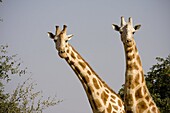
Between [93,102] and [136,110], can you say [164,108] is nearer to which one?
[93,102]

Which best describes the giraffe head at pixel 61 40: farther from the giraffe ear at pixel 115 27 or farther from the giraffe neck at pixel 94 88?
the giraffe ear at pixel 115 27

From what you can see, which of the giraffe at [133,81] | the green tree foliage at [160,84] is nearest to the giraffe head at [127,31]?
the giraffe at [133,81]

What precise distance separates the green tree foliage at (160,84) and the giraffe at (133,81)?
511 inches

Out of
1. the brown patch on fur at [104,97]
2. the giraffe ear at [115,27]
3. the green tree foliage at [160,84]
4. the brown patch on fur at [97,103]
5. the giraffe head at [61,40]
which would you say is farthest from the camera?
the green tree foliage at [160,84]

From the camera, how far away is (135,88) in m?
5.68

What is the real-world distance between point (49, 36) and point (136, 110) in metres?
4.21

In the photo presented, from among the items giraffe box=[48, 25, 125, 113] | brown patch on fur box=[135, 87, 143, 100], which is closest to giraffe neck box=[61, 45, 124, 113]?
giraffe box=[48, 25, 125, 113]

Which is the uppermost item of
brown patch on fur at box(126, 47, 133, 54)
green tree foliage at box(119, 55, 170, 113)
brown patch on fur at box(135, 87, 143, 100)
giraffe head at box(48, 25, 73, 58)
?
green tree foliage at box(119, 55, 170, 113)

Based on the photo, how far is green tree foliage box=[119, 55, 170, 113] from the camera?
18781mm

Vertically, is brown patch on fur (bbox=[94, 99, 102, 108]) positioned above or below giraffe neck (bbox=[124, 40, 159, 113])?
above

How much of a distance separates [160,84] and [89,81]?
39.7 ft

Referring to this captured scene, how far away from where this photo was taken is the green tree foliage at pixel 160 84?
1878cm

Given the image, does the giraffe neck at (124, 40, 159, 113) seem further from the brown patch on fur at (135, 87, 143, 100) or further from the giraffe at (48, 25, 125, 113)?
the giraffe at (48, 25, 125, 113)

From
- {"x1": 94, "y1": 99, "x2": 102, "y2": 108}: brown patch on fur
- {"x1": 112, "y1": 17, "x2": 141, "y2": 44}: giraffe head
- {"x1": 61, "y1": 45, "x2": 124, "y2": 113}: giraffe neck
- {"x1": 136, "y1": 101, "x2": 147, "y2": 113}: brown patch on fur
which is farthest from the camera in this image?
{"x1": 61, "y1": 45, "x2": 124, "y2": 113}: giraffe neck
